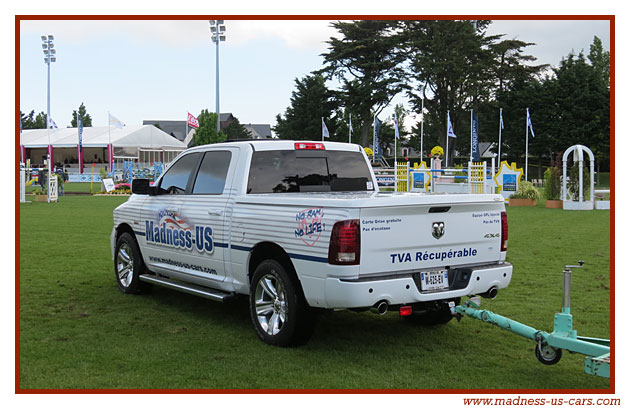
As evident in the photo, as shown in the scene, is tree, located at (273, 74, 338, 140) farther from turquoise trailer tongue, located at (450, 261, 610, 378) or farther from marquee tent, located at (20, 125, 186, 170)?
turquoise trailer tongue, located at (450, 261, 610, 378)

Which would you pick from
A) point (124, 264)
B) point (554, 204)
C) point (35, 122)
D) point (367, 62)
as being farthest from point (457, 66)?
point (35, 122)

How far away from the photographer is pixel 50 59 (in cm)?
5656

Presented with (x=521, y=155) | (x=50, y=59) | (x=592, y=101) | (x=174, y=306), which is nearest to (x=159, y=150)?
(x=50, y=59)

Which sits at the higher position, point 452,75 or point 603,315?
point 452,75

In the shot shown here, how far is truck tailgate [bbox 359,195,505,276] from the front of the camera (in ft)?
18.6

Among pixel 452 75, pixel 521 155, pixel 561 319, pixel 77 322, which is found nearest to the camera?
pixel 561 319

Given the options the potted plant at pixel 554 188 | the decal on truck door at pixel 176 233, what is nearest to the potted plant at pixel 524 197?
the potted plant at pixel 554 188

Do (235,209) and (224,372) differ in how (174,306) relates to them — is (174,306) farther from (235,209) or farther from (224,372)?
(224,372)

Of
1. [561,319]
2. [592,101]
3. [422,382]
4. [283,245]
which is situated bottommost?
[422,382]

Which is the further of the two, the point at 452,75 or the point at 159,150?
the point at 159,150

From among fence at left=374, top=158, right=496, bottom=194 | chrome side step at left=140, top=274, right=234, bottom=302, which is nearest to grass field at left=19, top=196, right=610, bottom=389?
chrome side step at left=140, top=274, right=234, bottom=302

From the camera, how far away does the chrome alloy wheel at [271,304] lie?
6.26m

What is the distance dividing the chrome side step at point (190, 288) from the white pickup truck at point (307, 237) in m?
0.02

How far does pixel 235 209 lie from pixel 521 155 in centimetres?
6359
